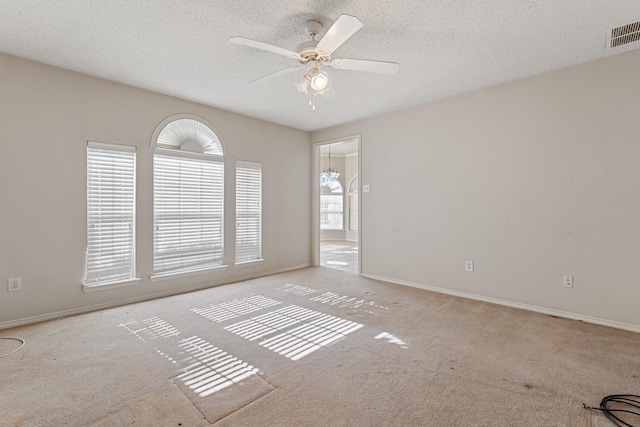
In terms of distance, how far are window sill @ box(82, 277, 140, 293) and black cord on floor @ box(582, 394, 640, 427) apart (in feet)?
13.8

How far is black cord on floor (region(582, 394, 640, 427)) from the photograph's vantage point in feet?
5.37

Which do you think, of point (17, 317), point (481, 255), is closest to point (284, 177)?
point (481, 255)

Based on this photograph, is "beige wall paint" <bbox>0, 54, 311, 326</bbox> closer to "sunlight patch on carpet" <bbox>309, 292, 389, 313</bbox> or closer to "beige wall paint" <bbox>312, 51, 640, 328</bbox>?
"sunlight patch on carpet" <bbox>309, 292, 389, 313</bbox>

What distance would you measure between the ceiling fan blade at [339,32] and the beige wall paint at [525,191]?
97.7 inches

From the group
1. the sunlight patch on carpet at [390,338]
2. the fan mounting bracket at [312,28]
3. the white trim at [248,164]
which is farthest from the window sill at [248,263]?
the fan mounting bracket at [312,28]

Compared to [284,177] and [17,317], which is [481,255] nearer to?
[284,177]

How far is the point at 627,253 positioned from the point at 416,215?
2150 millimetres

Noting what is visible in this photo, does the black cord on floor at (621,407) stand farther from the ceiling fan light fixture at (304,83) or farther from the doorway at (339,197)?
the doorway at (339,197)

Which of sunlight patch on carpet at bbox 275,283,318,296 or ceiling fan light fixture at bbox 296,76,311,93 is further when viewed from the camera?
sunlight patch on carpet at bbox 275,283,318,296

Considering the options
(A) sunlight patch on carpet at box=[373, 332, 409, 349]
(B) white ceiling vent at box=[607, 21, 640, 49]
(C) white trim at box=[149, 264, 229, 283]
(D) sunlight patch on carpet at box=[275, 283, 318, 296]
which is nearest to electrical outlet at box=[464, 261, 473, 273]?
(A) sunlight patch on carpet at box=[373, 332, 409, 349]

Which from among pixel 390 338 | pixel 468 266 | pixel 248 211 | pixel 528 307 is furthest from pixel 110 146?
pixel 528 307

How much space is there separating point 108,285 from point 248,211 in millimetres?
2085

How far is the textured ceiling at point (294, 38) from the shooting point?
7.26 ft

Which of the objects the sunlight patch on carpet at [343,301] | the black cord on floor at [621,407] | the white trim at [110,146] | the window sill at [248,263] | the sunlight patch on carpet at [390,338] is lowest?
the black cord on floor at [621,407]
